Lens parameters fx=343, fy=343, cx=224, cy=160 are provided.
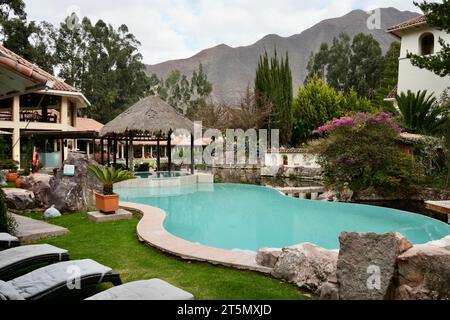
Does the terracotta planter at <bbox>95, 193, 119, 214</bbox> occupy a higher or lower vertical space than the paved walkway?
higher

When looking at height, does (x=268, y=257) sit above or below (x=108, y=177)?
below

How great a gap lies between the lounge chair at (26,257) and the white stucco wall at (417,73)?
2147cm

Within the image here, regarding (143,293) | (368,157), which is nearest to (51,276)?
(143,293)

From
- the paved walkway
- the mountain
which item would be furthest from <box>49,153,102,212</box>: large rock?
the mountain

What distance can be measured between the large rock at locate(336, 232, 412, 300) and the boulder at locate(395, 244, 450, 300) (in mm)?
102

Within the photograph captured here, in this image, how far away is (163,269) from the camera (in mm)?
5008

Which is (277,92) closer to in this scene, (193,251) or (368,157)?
(368,157)

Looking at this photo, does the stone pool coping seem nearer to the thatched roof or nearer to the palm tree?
the thatched roof

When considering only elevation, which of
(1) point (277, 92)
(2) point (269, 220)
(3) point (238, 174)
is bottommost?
(2) point (269, 220)

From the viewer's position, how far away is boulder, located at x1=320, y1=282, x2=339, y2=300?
12.3ft

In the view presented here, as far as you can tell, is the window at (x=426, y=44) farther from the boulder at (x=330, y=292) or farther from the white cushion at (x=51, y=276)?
the white cushion at (x=51, y=276)

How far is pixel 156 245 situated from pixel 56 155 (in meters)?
21.9

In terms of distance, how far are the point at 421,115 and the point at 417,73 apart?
4387mm

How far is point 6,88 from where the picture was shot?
5.71 metres
